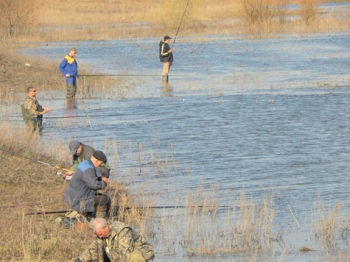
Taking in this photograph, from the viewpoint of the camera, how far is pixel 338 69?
27359 mm

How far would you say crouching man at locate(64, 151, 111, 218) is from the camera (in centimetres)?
930

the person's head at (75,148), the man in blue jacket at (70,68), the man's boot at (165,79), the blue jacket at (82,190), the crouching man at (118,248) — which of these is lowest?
the crouching man at (118,248)

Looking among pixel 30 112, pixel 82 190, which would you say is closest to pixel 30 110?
pixel 30 112

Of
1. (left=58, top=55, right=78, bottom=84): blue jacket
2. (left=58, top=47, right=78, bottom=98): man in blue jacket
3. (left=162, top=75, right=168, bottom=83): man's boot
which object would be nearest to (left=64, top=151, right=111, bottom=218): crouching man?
(left=58, top=47, right=78, bottom=98): man in blue jacket

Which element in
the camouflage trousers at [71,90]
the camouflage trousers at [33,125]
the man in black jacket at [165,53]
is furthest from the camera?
the man in black jacket at [165,53]

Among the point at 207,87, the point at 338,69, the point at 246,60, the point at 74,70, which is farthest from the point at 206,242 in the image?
the point at 246,60

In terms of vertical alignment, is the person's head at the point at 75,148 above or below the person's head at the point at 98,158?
above

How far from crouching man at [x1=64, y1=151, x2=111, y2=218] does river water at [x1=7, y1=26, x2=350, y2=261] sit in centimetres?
96

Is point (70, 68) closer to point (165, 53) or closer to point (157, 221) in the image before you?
point (165, 53)

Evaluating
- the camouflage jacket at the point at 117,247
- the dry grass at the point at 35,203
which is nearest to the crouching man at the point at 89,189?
the dry grass at the point at 35,203

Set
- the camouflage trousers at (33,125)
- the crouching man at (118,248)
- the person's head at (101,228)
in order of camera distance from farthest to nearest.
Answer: the camouflage trousers at (33,125) → the crouching man at (118,248) → the person's head at (101,228)

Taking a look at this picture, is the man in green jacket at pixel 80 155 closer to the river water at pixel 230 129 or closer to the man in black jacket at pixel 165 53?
the river water at pixel 230 129

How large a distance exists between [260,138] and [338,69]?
11839mm

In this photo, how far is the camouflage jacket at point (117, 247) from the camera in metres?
7.30
